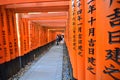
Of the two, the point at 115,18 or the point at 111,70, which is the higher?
the point at 115,18

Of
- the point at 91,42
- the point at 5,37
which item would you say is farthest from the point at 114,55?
the point at 5,37

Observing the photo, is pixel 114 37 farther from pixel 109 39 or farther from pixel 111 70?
pixel 111 70

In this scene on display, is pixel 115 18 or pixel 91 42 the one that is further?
pixel 91 42

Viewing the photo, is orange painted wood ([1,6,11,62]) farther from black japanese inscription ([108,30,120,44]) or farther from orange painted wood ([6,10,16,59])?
black japanese inscription ([108,30,120,44])

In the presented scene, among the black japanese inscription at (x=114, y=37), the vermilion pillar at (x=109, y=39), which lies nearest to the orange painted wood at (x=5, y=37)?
the vermilion pillar at (x=109, y=39)

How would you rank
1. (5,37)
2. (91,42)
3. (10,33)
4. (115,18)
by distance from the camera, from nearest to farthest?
1. (115,18)
2. (91,42)
3. (5,37)
4. (10,33)

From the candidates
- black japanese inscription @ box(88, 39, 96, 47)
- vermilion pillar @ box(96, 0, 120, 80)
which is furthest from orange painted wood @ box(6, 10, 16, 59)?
vermilion pillar @ box(96, 0, 120, 80)

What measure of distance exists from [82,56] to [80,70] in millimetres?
186

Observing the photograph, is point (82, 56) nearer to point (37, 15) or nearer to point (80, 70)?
point (80, 70)

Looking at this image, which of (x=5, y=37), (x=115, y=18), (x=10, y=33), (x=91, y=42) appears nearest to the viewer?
(x=115, y=18)

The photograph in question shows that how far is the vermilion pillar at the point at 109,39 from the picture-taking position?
107 cm

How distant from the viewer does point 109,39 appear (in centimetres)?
112

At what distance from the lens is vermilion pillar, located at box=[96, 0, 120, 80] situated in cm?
107

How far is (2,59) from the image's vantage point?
611 cm
